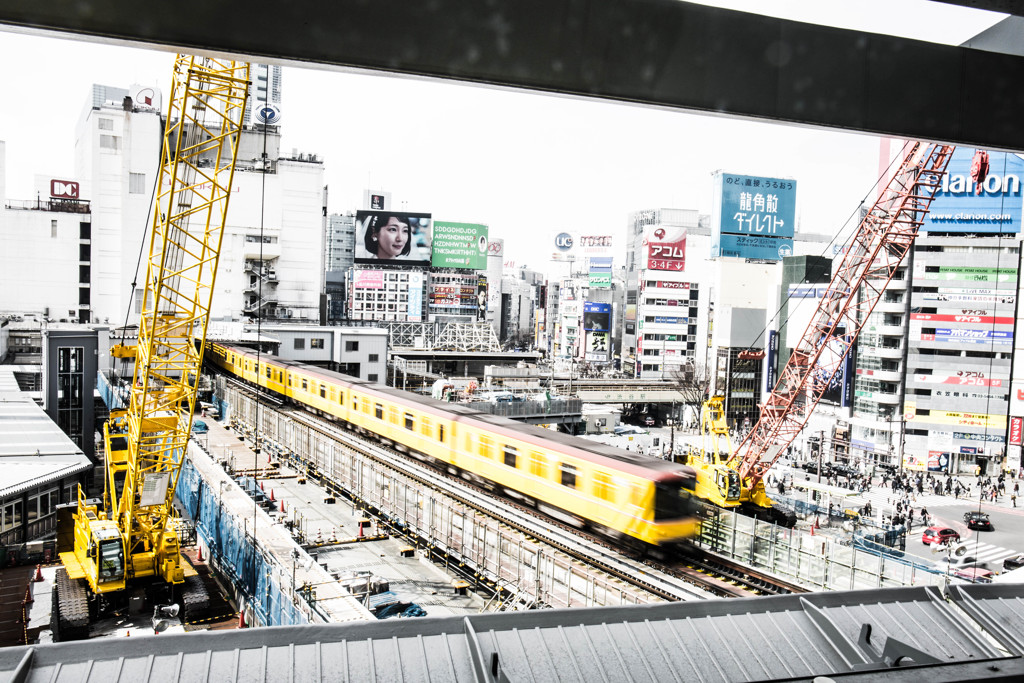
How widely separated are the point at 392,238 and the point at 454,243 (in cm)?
452

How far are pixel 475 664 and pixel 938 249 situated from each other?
22.5 m

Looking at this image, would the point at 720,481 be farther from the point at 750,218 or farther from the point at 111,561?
the point at 750,218

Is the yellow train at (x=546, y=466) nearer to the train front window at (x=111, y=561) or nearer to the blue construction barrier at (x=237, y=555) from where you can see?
the blue construction barrier at (x=237, y=555)

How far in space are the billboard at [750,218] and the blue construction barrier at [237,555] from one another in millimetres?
26880

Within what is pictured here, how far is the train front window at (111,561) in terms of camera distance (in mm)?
8797

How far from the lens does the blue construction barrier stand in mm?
7145

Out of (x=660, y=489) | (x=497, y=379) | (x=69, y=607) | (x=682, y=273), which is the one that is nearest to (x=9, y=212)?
(x=69, y=607)

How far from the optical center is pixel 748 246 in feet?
109

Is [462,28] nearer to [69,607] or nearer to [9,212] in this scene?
[69,607]

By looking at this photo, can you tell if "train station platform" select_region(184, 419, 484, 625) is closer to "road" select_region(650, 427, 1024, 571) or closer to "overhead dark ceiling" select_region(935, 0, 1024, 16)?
"overhead dark ceiling" select_region(935, 0, 1024, 16)

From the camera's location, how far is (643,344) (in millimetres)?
33594

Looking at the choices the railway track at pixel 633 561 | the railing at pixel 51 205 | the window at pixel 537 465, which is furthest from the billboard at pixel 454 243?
the window at pixel 537 465

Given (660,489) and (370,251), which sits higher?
(370,251)

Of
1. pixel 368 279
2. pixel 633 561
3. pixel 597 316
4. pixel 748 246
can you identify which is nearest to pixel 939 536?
pixel 633 561
